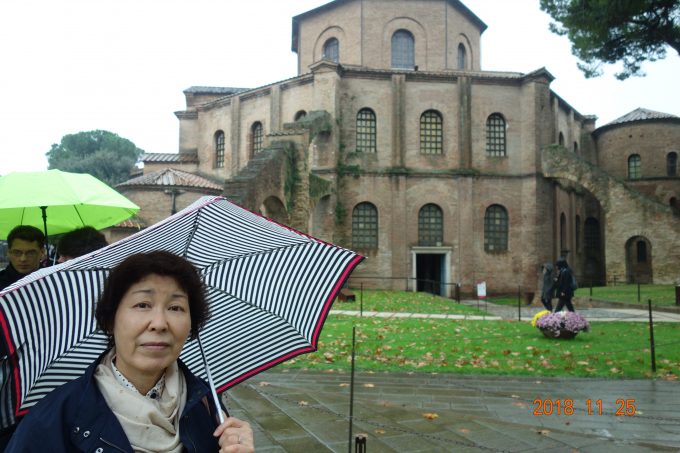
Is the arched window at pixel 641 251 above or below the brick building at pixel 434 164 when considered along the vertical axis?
below

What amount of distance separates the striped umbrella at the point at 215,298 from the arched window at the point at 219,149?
31681mm

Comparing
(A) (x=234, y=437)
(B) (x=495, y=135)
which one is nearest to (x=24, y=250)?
(A) (x=234, y=437)

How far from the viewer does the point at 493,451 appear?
13.7ft

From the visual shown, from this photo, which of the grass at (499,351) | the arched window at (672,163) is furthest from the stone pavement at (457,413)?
the arched window at (672,163)

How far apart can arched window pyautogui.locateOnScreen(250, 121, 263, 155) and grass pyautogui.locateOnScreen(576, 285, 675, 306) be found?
18769 mm

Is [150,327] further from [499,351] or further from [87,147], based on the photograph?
[87,147]

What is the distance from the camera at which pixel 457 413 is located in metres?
5.61

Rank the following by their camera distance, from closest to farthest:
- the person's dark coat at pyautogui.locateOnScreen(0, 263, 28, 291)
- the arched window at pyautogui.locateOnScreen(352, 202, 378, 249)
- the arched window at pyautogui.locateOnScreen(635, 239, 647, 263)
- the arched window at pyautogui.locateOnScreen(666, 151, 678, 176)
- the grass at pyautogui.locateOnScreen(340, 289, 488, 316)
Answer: the person's dark coat at pyautogui.locateOnScreen(0, 263, 28, 291) < the grass at pyautogui.locateOnScreen(340, 289, 488, 316) < the arched window at pyautogui.locateOnScreen(352, 202, 378, 249) < the arched window at pyautogui.locateOnScreen(635, 239, 647, 263) < the arched window at pyautogui.locateOnScreen(666, 151, 678, 176)

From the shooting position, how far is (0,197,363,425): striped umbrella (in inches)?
88.0

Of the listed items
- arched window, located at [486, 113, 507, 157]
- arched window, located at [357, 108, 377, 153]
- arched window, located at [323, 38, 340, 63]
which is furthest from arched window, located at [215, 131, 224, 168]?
arched window, located at [486, 113, 507, 157]

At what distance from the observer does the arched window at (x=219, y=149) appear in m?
33.6

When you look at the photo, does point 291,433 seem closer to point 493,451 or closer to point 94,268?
point 493,451

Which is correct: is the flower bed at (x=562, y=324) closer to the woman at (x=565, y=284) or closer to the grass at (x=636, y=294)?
the woman at (x=565, y=284)

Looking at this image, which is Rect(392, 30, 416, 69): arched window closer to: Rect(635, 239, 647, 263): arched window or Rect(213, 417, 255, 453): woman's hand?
Rect(635, 239, 647, 263): arched window
